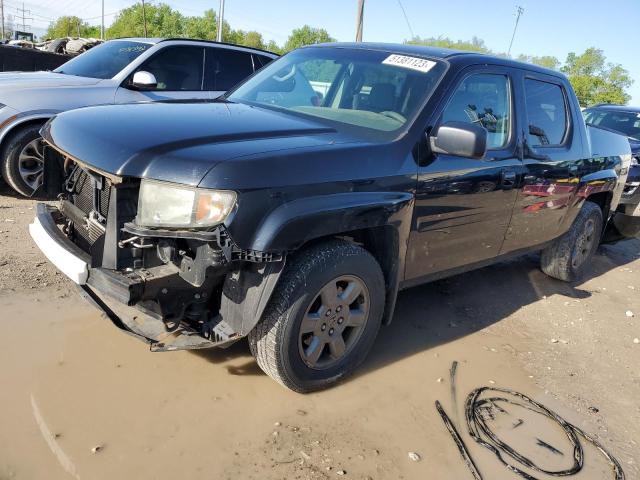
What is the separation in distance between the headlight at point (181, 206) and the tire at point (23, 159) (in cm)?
346

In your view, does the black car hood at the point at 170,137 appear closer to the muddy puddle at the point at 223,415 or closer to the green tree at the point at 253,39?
the muddy puddle at the point at 223,415

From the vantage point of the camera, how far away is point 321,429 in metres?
2.68

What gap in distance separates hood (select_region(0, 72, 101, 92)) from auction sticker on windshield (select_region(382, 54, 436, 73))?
3540mm

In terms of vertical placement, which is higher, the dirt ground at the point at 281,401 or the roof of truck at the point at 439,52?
the roof of truck at the point at 439,52

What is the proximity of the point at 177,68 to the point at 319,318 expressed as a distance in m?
4.35

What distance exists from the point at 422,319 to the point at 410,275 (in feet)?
3.00

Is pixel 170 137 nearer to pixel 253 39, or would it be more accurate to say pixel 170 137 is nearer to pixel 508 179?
pixel 508 179

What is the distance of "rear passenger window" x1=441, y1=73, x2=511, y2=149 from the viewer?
332cm

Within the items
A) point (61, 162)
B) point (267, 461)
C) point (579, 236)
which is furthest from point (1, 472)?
point (579, 236)

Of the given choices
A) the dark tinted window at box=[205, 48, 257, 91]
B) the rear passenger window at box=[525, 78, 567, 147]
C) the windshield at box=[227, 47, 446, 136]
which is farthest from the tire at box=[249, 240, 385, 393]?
the dark tinted window at box=[205, 48, 257, 91]

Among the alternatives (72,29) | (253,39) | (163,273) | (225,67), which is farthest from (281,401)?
(72,29)

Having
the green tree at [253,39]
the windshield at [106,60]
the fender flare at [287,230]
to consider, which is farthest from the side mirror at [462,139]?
the green tree at [253,39]

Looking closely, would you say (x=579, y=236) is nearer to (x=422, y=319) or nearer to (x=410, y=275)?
(x=422, y=319)

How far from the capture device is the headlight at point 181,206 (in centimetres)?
229
